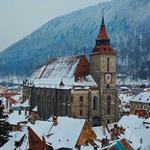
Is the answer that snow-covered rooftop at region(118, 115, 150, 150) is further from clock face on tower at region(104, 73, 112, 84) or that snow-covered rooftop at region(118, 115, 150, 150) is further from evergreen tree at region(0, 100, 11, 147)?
evergreen tree at region(0, 100, 11, 147)

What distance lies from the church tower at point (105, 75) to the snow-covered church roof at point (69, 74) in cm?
151

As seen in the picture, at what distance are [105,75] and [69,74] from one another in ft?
21.6

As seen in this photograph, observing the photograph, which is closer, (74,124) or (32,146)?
(32,146)

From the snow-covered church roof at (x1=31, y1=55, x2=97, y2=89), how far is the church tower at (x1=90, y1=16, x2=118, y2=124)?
1.51 metres

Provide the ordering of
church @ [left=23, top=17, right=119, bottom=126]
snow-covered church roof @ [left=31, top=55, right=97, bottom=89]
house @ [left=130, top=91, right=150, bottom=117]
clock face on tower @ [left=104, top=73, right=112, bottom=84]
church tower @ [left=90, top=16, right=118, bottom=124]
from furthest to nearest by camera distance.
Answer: house @ [left=130, top=91, right=150, bottom=117] < clock face on tower @ [left=104, top=73, right=112, bottom=84] < church tower @ [left=90, top=16, right=118, bottom=124] < snow-covered church roof @ [left=31, top=55, right=97, bottom=89] < church @ [left=23, top=17, right=119, bottom=126]

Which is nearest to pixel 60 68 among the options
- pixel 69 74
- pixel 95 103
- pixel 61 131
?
pixel 69 74

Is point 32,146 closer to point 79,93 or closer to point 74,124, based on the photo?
point 74,124

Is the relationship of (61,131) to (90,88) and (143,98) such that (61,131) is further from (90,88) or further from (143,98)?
(143,98)

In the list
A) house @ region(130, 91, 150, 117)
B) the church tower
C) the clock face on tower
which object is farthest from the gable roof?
house @ region(130, 91, 150, 117)

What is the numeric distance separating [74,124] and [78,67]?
26.8 m

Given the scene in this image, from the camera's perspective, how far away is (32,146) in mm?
49844

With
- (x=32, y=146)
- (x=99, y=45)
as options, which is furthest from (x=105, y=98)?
(x=32, y=146)

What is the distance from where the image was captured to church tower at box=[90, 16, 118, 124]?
265ft

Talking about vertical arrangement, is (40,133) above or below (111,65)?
below
